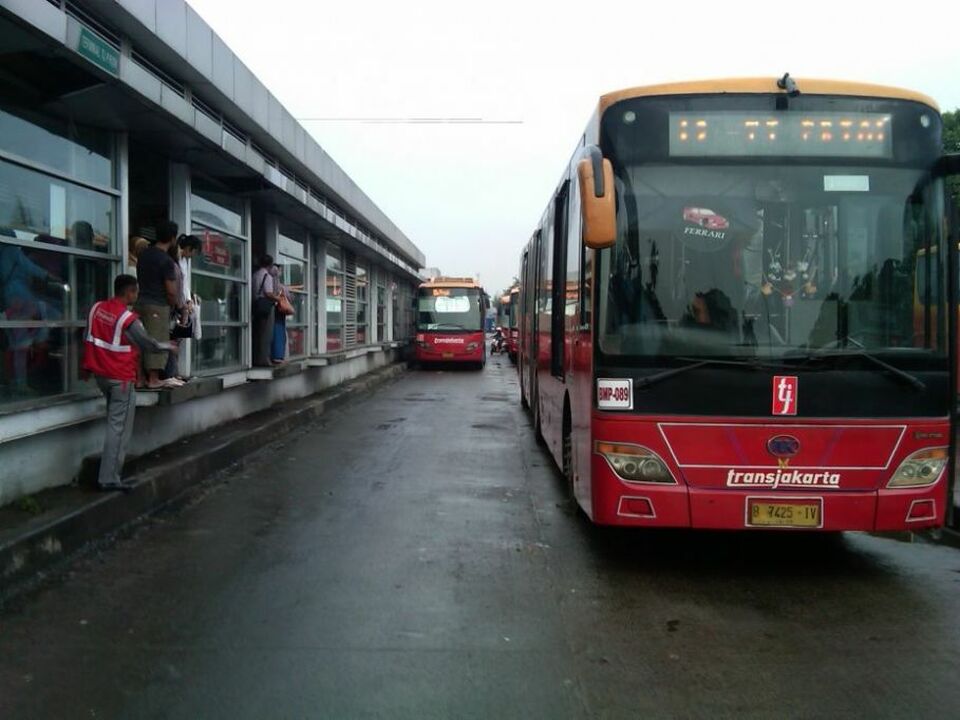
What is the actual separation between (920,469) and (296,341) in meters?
11.4

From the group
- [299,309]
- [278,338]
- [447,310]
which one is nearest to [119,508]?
[278,338]

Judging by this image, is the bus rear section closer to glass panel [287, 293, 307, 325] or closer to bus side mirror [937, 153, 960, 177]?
glass panel [287, 293, 307, 325]

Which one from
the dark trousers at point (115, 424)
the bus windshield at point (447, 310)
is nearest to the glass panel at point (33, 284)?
the dark trousers at point (115, 424)

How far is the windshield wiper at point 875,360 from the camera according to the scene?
4.96 meters

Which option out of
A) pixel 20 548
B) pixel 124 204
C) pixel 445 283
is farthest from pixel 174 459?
pixel 445 283

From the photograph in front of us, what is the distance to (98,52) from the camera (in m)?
5.66

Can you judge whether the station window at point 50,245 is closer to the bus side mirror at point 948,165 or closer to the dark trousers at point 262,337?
the dark trousers at point 262,337

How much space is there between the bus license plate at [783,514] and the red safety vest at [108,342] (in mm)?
4659

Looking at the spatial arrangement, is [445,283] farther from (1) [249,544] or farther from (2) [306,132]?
(1) [249,544]

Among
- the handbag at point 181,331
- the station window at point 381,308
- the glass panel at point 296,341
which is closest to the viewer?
the handbag at point 181,331

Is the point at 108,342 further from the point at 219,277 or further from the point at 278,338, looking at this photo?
the point at 278,338

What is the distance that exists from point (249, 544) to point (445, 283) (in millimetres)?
22125

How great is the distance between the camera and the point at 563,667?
3.91 m

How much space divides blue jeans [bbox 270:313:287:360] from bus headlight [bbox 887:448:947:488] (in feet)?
29.8
